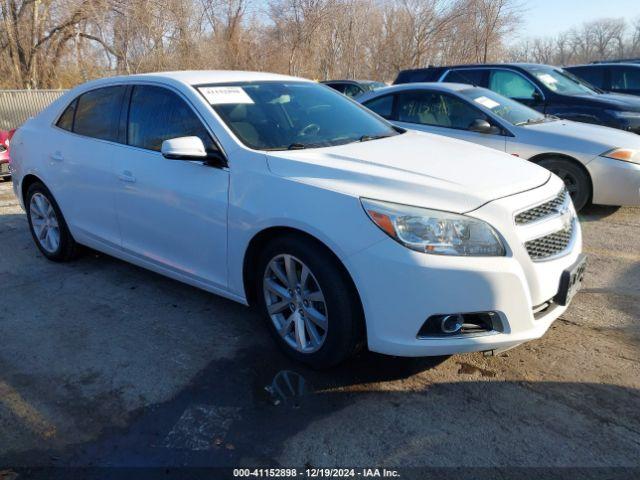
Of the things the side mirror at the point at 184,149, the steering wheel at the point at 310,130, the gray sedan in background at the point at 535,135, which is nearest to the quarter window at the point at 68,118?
the side mirror at the point at 184,149

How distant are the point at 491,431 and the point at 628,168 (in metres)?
4.18

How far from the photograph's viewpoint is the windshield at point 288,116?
342cm

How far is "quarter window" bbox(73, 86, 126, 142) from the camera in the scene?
412 cm

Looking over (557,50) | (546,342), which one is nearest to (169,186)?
(546,342)

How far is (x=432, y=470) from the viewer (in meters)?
2.28

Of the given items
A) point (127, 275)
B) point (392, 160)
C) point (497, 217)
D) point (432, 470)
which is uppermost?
point (392, 160)

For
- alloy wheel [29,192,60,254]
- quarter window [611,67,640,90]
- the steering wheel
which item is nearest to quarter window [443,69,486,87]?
quarter window [611,67,640,90]

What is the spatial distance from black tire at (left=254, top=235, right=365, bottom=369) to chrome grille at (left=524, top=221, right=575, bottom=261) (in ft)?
2.98

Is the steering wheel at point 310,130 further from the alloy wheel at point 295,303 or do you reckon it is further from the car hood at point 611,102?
the car hood at point 611,102

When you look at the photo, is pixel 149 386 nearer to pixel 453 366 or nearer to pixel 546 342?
pixel 453 366

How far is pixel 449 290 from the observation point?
250cm

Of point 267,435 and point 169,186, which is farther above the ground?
point 169,186

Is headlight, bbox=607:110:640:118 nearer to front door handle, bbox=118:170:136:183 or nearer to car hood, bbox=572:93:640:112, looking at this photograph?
car hood, bbox=572:93:640:112

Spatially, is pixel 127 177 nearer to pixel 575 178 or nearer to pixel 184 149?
pixel 184 149
